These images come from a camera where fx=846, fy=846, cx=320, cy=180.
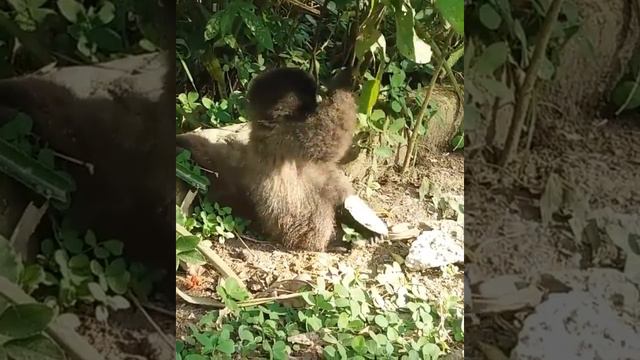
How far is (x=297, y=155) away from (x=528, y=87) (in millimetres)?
589

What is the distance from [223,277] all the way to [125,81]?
1.76 ft

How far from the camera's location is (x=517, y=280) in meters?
0.75

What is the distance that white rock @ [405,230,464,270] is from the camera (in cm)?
119

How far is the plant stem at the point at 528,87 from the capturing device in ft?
2.35

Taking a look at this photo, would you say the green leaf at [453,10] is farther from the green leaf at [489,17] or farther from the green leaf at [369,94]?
the green leaf at [369,94]

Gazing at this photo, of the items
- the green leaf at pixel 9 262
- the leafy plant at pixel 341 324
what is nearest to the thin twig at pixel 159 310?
the green leaf at pixel 9 262

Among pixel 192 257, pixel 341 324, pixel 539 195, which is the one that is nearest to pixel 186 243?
pixel 192 257

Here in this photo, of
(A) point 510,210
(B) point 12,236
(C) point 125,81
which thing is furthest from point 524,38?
(B) point 12,236

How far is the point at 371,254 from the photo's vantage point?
123cm

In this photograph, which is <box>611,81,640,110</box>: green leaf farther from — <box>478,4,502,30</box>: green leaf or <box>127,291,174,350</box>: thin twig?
<box>127,291,174,350</box>: thin twig

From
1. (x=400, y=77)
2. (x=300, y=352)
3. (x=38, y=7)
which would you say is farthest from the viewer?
(x=400, y=77)

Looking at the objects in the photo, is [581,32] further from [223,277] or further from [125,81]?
[223,277]

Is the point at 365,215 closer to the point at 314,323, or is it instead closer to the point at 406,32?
the point at 314,323

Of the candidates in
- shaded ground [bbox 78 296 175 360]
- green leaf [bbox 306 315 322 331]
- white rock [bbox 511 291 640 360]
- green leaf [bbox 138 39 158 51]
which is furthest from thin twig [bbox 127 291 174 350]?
green leaf [bbox 306 315 322 331]
